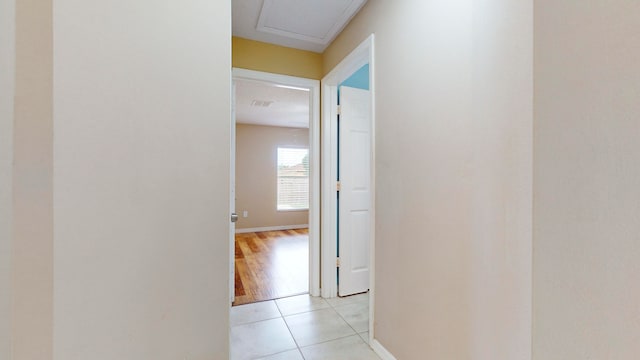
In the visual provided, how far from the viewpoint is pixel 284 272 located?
3.30 m

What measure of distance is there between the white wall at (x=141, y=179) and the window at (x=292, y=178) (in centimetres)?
515

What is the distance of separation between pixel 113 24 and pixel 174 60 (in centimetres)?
22

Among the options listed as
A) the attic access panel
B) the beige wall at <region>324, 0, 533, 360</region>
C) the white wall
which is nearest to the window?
the attic access panel

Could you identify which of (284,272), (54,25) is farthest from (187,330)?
(284,272)

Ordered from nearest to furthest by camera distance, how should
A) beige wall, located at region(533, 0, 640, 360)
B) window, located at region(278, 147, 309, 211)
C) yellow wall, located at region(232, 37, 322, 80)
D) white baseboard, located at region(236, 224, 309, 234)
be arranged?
beige wall, located at region(533, 0, 640, 360) < yellow wall, located at region(232, 37, 322, 80) < white baseboard, located at region(236, 224, 309, 234) < window, located at region(278, 147, 309, 211)

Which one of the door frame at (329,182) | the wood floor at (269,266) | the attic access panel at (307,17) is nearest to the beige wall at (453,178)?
the attic access panel at (307,17)

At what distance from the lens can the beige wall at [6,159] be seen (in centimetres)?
72

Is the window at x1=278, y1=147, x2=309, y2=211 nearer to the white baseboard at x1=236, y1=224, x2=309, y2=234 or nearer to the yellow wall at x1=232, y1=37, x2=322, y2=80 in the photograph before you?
the white baseboard at x1=236, y1=224, x2=309, y2=234

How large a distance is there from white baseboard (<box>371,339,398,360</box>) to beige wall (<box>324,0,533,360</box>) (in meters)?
0.04

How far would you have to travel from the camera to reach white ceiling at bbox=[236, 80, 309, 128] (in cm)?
366

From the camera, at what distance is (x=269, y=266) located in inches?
139

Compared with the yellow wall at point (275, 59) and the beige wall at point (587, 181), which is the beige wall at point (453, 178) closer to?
the beige wall at point (587, 181)

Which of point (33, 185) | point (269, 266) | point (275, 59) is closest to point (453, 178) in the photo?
point (33, 185)

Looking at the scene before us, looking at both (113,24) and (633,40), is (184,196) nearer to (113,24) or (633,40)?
(113,24)
